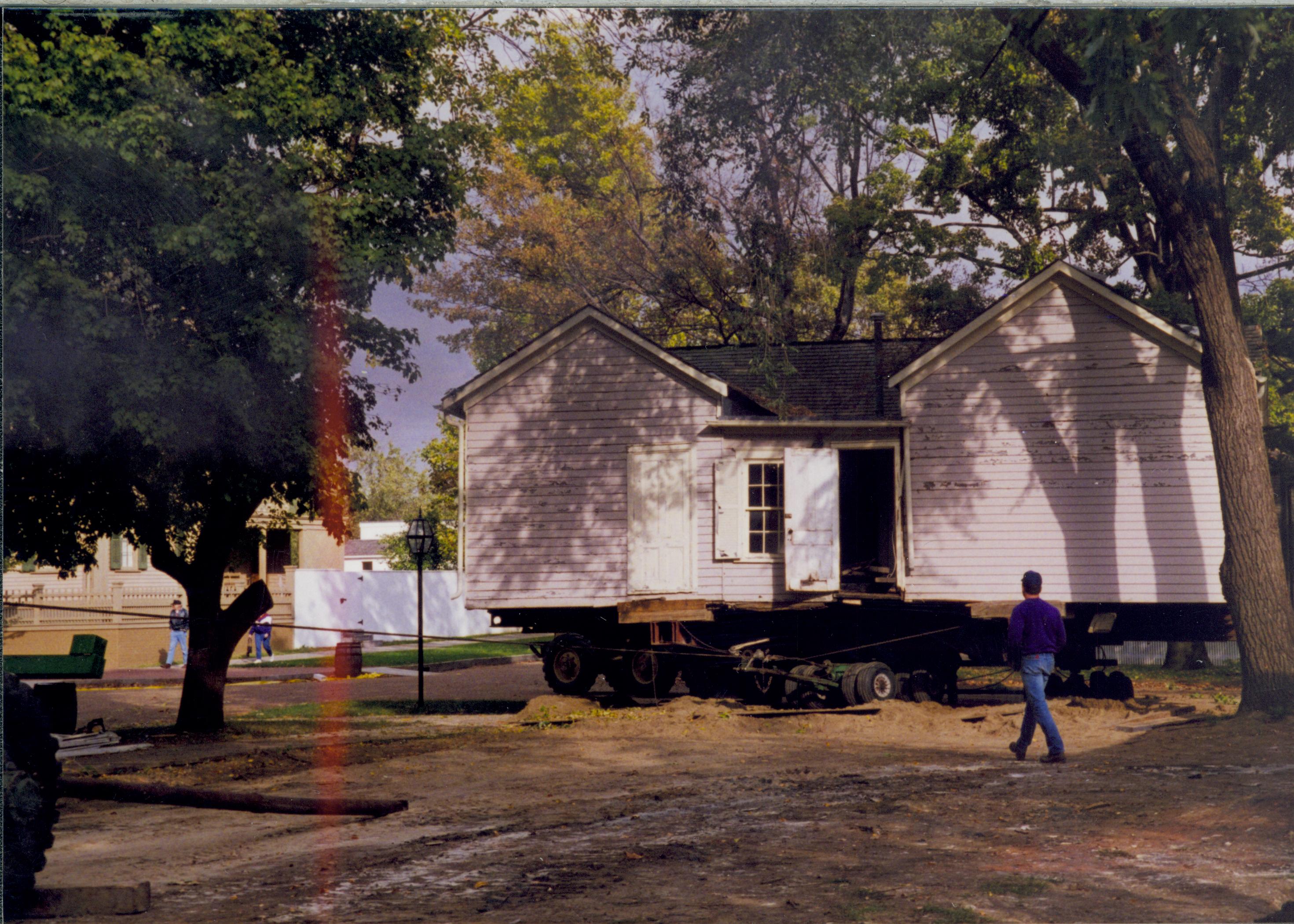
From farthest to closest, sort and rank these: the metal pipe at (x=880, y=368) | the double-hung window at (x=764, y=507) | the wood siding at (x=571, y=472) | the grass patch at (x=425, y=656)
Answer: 1. the grass patch at (x=425, y=656)
2. the metal pipe at (x=880, y=368)
3. the wood siding at (x=571, y=472)
4. the double-hung window at (x=764, y=507)

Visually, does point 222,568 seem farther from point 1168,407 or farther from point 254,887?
point 1168,407

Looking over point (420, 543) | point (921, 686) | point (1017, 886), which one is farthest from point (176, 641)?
point (1017, 886)

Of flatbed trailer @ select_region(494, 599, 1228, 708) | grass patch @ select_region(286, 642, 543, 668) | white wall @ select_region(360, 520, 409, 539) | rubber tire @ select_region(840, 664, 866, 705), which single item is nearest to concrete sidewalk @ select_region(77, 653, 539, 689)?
grass patch @ select_region(286, 642, 543, 668)

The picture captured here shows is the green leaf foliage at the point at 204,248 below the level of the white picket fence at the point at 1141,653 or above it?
above

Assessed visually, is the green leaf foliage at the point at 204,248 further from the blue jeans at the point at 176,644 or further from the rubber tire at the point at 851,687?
the blue jeans at the point at 176,644

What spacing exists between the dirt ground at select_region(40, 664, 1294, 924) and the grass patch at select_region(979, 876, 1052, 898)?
0.03m

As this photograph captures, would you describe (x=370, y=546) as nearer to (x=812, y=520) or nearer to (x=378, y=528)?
(x=378, y=528)

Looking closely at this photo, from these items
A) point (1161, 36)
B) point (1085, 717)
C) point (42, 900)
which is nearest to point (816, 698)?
point (1085, 717)

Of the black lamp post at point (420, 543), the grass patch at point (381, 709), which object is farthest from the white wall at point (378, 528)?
the grass patch at point (381, 709)

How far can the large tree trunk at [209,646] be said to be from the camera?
58.2 feet

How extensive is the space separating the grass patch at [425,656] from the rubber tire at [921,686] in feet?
46.2

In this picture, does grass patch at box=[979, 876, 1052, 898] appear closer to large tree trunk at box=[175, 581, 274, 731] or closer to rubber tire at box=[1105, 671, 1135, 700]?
rubber tire at box=[1105, 671, 1135, 700]

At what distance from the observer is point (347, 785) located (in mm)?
12133

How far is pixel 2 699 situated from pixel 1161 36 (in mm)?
14403
